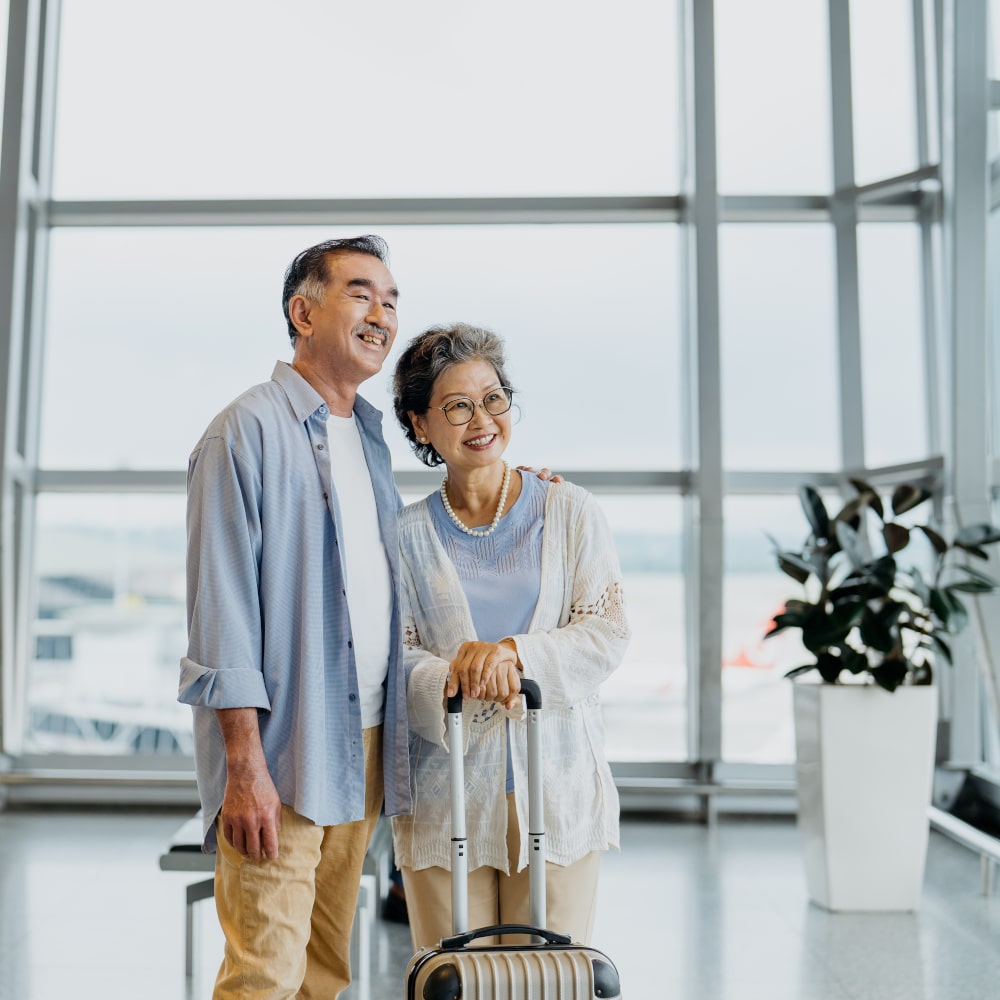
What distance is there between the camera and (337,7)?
5.77 m

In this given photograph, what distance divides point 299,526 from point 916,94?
4.79m

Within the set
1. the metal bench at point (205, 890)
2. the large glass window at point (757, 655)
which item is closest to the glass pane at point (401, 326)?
the large glass window at point (757, 655)

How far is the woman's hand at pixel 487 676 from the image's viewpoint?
1.79 meters

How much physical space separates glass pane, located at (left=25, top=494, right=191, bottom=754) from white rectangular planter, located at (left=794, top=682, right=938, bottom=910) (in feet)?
11.4

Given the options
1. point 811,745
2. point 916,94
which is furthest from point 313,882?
point 916,94

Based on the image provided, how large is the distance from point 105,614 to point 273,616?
4.41m

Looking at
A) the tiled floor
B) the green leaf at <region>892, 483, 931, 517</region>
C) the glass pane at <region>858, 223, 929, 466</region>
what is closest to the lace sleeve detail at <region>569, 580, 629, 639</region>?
the tiled floor

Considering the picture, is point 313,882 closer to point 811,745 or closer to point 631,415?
point 811,745

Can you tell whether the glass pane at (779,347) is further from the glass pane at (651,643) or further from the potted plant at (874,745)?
the potted plant at (874,745)

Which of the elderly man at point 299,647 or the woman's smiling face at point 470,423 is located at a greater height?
the woman's smiling face at point 470,423

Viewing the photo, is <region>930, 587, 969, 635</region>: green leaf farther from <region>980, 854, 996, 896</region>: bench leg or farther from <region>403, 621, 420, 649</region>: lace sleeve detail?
<region>403, 621, 420, 649</region>: lace sleeve detail

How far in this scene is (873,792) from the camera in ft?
12.6

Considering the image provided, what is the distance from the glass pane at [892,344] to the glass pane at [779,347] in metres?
0.17

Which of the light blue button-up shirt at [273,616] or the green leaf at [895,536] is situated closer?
the light blue button-up shirt at [273,616]
